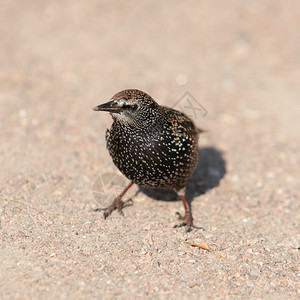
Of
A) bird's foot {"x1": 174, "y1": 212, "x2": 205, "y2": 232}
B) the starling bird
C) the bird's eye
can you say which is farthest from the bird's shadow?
the bird's eye

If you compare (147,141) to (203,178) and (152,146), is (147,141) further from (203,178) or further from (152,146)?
(203,178)

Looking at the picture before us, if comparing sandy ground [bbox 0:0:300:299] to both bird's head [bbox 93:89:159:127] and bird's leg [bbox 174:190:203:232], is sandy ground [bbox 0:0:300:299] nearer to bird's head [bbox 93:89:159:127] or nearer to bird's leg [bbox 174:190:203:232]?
bird's leg [bbox 174:190:203:232]

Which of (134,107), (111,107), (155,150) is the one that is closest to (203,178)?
(155,150)

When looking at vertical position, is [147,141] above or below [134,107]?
below

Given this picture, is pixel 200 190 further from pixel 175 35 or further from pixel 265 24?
pixel 265 24

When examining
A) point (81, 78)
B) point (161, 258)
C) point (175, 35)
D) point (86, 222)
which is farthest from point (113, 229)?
point (175, 35)

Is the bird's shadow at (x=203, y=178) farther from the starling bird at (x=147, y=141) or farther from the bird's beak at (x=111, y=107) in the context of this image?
the bird's beak at (x=111, y=107)

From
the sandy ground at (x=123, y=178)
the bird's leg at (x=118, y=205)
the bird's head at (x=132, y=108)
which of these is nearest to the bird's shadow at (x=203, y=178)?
the sandy ground at (x=123, y=178)
